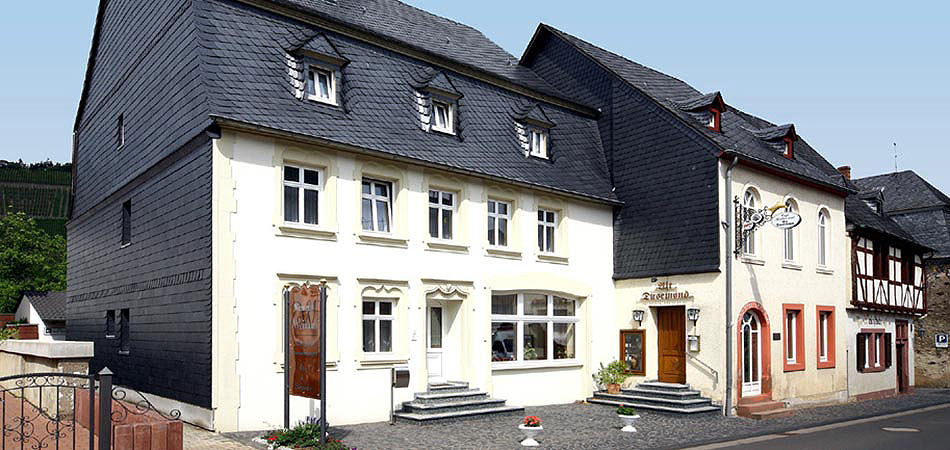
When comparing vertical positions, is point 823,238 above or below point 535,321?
above

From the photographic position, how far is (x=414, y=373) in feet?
56.4

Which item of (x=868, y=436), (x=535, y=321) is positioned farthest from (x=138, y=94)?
(x=868, y=436)

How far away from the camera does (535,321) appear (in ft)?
66.9

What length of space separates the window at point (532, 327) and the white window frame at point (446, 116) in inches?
157

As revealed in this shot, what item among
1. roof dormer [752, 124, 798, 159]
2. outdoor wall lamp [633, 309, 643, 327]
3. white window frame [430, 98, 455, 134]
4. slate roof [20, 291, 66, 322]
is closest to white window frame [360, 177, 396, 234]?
white window frame [430, 98, 455, 134]

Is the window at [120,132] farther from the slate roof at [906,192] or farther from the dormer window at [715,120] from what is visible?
the slate roof at [906,192]

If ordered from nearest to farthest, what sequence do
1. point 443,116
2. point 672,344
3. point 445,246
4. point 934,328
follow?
point 445,246
point 443,116
point 672,344
point 934,328

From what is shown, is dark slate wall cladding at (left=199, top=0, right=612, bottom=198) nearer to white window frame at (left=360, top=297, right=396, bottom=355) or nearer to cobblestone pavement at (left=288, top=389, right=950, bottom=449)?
white window frame at (left=360, top=297, right=396, bottom=355)

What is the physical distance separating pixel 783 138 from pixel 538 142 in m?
7.39

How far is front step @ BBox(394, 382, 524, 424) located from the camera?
53.4 ft

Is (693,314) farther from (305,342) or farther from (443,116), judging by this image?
(305,342)

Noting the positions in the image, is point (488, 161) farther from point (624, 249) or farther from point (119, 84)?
point (119, 84)

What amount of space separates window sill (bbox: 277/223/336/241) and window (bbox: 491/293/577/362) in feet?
16.5

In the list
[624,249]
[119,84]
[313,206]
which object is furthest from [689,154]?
[119,84]
